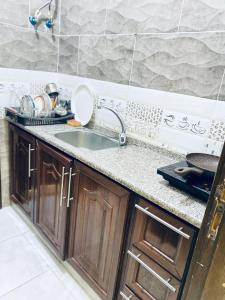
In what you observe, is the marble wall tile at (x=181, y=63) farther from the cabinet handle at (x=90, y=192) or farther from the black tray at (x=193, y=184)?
the cabinet handle at (x=90, y=192)

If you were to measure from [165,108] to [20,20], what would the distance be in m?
1.36

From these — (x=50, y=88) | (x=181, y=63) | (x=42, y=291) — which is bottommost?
(x=42, y=291)

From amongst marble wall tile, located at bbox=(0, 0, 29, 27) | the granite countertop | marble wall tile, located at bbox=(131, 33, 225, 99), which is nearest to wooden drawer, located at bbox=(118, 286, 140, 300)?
the granite countertop

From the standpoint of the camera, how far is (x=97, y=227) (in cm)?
118

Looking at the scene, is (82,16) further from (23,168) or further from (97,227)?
(97,227)

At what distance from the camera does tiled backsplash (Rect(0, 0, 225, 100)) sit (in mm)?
1140

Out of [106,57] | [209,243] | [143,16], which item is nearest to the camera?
[209,243]

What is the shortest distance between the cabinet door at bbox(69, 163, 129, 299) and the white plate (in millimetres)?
696

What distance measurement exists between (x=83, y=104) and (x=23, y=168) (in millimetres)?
709

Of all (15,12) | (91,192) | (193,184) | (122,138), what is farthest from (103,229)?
(15,12)

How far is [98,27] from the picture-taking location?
1.67 m

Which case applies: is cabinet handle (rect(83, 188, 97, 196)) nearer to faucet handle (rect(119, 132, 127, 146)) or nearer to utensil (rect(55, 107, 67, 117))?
faucet handle (rect(119, 132, 127, 146))

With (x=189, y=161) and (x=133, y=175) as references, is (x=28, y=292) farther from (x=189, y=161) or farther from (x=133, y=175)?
(x=189, y=161)

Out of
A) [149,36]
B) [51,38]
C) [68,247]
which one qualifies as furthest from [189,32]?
[68,247]
